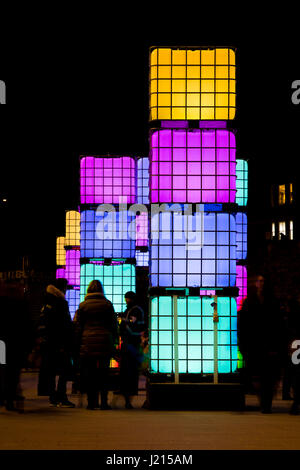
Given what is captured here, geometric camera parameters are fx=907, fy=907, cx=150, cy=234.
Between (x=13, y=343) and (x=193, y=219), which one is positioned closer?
(x=13, y=343)

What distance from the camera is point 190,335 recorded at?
12.1 meters

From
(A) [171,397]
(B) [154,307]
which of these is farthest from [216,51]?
(A) [171,397]

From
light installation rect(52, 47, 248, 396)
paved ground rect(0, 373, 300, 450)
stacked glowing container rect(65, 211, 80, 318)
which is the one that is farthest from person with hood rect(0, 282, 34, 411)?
stacked glowing container rect(65, 211, 80, 318)

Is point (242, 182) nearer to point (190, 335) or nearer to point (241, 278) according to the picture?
point (241, 278)

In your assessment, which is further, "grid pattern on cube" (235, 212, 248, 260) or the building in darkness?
the building in darkness

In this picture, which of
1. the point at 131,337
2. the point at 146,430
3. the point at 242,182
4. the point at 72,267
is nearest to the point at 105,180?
the point at 242,182

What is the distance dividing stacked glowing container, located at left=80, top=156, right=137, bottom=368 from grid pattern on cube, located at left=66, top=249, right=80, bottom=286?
6171 mm

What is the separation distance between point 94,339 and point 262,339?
2.25 metres

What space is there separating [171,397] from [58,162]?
12.3 meters

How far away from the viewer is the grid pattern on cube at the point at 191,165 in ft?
39.8

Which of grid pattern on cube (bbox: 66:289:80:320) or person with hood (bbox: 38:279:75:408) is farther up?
grid pattern on cube (bbox: 66:289:80:320)

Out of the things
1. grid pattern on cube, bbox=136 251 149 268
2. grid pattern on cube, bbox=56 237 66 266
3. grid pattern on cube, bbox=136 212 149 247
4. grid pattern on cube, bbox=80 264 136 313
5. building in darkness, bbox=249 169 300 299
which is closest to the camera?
grid pattern on cube, bbox=80 264 136 313

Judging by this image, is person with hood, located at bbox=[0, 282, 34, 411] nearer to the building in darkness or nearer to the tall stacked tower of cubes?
the tall stacked tower of cubes

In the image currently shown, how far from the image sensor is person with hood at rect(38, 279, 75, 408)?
1330 centimetres
